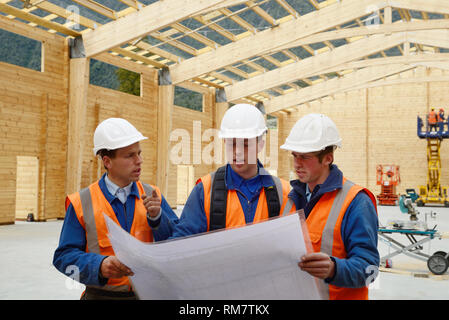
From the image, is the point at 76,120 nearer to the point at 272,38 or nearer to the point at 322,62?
the point at 272,38

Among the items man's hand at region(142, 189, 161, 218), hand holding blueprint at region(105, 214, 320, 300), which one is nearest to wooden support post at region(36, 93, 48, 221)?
man's hand at region(142, 189, 161, 218)

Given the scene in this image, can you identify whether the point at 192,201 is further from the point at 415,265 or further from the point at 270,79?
the point at 270,79

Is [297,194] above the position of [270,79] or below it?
below

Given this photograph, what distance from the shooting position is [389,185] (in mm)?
22172

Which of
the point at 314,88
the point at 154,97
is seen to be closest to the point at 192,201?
the point at 154,97

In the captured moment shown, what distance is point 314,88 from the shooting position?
2361cm

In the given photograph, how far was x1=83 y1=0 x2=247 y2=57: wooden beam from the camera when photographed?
11.9 metres

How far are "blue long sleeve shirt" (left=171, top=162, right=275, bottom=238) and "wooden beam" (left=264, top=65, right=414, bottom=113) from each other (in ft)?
70.6

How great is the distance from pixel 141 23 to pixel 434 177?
645 inches

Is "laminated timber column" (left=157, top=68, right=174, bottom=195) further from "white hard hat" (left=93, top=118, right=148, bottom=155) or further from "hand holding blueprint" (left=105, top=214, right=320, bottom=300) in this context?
"hand holding blueprint" (left=105, top=214, right=320, bottom=300)

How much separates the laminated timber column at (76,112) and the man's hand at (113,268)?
11921mm

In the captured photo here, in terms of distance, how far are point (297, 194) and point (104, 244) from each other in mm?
902

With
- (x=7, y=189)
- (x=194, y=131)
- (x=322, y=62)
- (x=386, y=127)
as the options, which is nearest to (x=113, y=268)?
(x=7, y=189)

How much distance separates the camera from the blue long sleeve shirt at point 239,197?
2.09 meters
